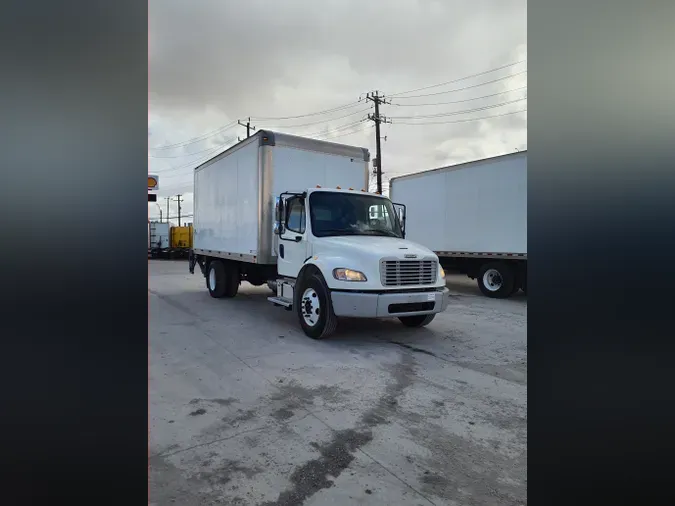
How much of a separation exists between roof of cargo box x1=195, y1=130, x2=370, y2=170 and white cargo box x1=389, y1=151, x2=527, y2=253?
4.33 m

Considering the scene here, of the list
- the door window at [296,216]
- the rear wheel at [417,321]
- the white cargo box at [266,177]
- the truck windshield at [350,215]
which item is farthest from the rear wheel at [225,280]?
the rear wheel at [417,321]

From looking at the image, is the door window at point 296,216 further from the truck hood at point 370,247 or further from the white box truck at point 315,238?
the truck hood at point 370,247

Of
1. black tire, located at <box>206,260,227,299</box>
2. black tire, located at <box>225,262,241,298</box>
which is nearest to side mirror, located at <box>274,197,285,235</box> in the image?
black tire, located at <box>225,262,241,298</box>

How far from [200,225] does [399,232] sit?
702 centimetres

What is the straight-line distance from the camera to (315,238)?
7.59 m

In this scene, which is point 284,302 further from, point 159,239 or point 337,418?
point 159,239

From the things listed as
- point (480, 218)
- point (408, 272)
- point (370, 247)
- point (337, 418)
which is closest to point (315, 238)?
point (370, 247)

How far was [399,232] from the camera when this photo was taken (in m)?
8.39

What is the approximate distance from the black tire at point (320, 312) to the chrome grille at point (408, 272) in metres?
0.95

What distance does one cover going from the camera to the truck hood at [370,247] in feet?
22.0
